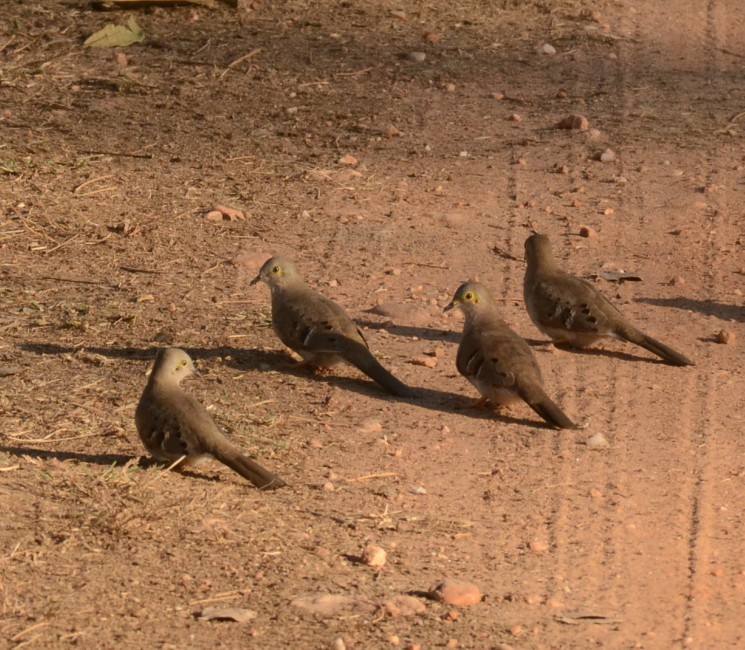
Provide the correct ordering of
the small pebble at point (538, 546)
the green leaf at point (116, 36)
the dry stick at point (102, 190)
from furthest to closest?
the green leaf at point (116, 36)
the dry stick at point (102, 190)
the small pebble at point (538, 546)

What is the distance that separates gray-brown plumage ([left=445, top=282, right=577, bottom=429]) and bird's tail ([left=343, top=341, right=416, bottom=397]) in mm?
326

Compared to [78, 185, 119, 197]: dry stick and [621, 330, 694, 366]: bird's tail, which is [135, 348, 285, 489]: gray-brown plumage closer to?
[621, 330, 694, 366]: bird's tail

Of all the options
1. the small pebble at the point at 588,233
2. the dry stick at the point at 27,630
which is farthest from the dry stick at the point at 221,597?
the small pebble at the point at 588,233

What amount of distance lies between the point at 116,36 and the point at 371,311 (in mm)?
5471

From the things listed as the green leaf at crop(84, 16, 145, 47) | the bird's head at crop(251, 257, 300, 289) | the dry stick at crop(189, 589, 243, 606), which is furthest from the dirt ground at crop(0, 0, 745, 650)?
the bird's head at crop(251, 257, 300, 289)

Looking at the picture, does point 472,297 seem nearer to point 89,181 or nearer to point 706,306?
point 706,306

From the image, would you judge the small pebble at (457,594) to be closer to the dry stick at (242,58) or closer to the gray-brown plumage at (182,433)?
the gray-brown plumage at (182,433)

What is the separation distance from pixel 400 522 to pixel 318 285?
297 cm

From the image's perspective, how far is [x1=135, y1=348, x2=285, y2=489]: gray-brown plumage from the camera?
6.23 m

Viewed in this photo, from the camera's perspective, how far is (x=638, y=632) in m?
5.33

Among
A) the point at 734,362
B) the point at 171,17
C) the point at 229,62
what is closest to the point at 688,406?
the point at 734,362

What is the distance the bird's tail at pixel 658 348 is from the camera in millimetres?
7914

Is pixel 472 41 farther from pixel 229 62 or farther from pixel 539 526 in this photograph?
pixel 539 526

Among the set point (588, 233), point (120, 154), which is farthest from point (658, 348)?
point (120, 154)
